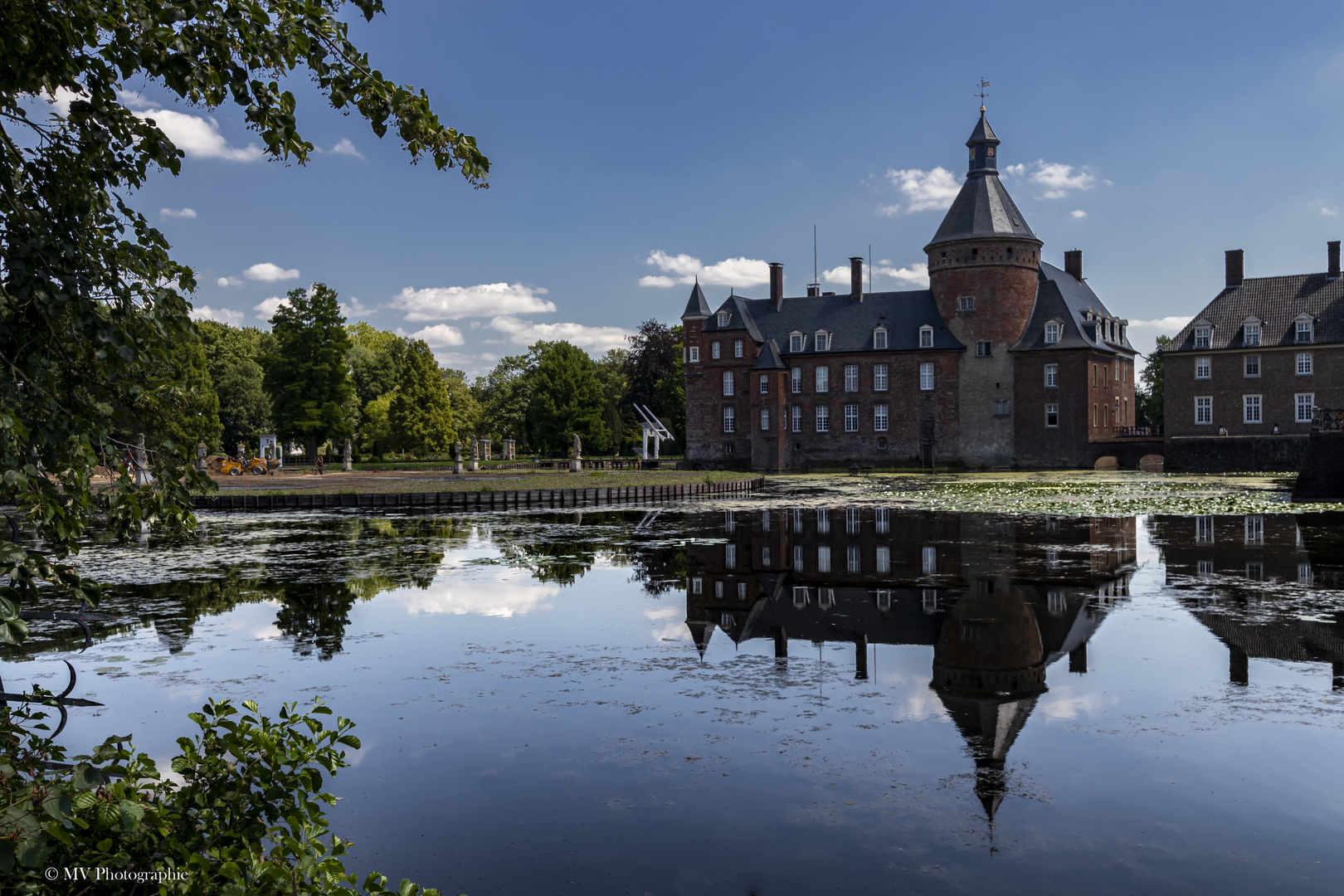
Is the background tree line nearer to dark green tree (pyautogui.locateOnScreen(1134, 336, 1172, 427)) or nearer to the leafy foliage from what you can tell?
dark green tree (pyautogui.locateOnScreen(1134, 336, 1172, 427))

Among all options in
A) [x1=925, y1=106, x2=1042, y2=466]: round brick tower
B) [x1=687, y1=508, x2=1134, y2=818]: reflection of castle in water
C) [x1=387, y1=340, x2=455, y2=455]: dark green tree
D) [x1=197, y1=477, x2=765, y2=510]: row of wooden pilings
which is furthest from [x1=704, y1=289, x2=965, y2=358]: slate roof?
[x1=687, y1=508, x2=1134, y2=818]: reflection of castle in water

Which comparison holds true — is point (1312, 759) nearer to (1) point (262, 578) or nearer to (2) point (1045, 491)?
(1) point (262, 578)

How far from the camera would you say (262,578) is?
1592 centimetres

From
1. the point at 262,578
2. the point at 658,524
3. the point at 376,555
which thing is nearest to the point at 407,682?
the point at 262,578

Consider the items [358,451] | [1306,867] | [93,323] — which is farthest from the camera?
[358,451]

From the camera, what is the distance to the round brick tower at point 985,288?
62125 millimetres

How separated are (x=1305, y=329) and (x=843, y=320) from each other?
27.1 metres

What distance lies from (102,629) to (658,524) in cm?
1567

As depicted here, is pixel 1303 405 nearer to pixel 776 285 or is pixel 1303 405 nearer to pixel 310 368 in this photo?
pixel 776 285

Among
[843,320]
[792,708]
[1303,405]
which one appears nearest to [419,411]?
[843,320]

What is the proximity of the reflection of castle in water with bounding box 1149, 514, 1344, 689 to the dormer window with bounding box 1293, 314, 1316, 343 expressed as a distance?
38.0m

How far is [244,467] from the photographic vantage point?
60.0 m

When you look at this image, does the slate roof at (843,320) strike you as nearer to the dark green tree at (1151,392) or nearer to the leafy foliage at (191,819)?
the dark green tree at (1151,392)

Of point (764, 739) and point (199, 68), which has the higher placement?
point (199, 68)
